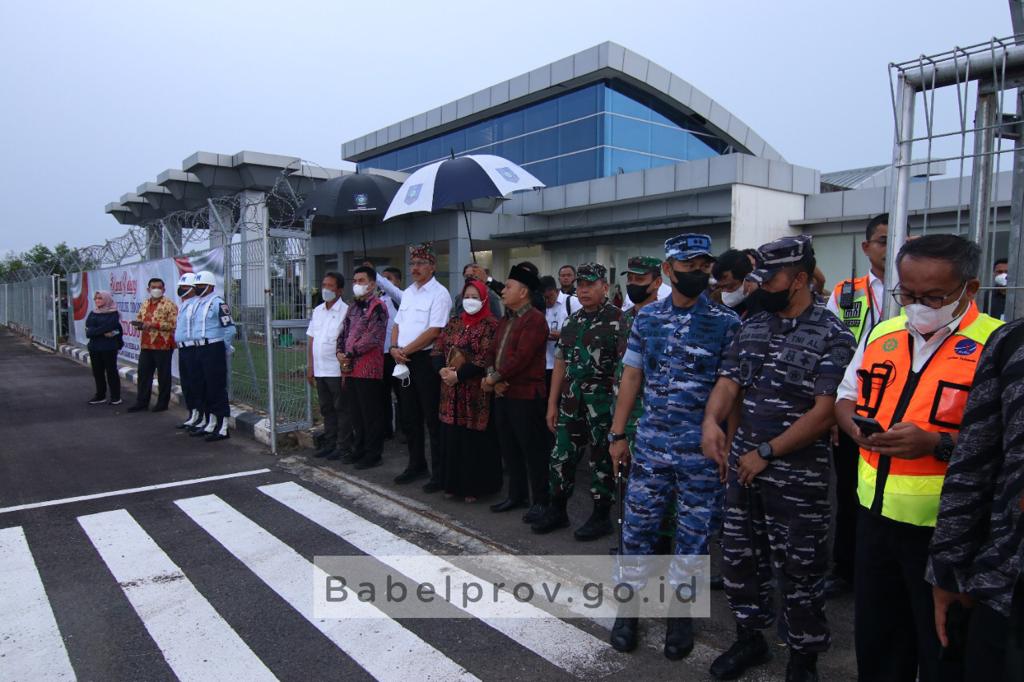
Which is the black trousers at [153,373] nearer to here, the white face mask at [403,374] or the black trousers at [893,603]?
the white face mask at [403,374]

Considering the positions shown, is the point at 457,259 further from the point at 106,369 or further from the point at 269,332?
the point at 269,332

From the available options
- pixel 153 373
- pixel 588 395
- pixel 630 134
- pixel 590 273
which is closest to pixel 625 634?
pixel 588 395

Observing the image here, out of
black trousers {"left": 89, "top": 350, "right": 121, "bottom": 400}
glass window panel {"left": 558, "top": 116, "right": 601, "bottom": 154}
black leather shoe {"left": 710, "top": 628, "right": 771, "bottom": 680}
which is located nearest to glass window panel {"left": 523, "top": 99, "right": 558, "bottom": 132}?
glass window panel {"left": 558, "top": 116, "right": 601, "bottom": 154}

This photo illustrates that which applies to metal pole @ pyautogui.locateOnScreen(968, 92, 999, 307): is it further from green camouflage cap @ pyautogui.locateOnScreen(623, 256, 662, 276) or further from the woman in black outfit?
the woman in black outfit

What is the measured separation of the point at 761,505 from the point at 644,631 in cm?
100

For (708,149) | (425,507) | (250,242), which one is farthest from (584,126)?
(425,507)

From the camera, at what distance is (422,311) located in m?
5.80

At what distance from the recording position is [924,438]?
2.02 m

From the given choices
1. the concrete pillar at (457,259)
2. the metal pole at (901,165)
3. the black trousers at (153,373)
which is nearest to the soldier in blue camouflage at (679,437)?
the metal pole at (901,165)

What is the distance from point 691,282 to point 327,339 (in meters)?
4.41

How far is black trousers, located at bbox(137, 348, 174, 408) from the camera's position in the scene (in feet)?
30.8

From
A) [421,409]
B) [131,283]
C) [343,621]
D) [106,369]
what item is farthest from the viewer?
[131,283]

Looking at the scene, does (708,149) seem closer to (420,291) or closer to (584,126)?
(584,126)

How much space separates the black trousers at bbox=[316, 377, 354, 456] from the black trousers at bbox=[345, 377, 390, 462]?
9 centimetres
